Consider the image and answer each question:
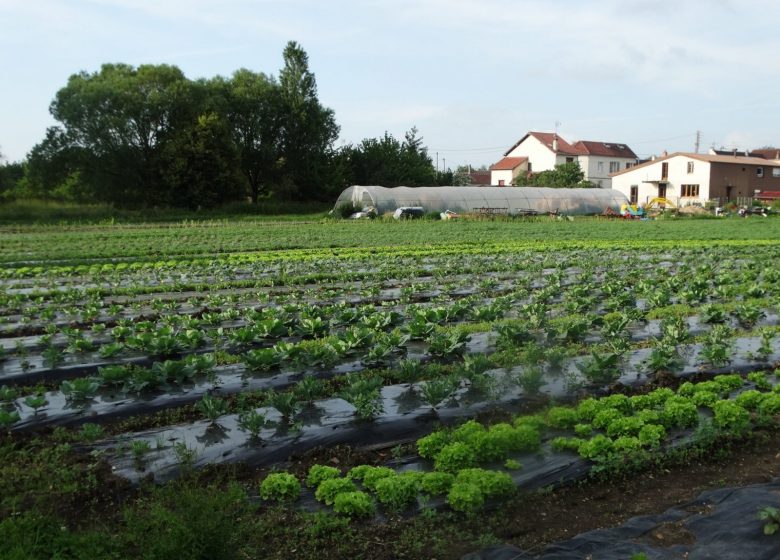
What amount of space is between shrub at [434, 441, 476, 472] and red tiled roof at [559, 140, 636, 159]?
276ft

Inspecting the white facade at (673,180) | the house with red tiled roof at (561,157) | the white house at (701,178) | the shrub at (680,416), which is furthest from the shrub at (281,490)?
the house with red tiled roof at (561,157)

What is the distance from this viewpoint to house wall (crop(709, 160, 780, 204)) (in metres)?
62.9

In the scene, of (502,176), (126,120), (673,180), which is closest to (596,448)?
(126,120)

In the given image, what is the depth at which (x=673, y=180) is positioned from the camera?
66.2 m

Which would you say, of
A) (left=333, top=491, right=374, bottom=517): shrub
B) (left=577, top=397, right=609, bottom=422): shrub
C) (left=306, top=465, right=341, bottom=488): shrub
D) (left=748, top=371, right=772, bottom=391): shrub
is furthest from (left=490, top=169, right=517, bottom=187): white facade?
(left=333, top=491, right=374, bottom=517): shrub

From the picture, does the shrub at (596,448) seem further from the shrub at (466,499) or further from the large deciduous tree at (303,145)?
the large deciduous tree at (303,145)

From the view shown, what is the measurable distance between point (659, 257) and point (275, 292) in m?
13.3

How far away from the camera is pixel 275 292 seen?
45.9 ft

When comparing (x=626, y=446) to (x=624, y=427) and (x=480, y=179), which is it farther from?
(x=480, y=179)

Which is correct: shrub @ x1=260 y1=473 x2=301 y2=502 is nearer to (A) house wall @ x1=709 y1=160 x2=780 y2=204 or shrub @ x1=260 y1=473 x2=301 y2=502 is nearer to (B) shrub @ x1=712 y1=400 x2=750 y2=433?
(B) shrub @ x1=712 y1=400 x2=750 y2=433

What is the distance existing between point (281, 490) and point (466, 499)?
135 centimetres

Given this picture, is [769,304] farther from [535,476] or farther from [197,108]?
[197,108]

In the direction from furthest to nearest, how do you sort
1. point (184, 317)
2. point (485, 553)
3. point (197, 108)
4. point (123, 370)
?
point (197, 108) < point (184, 317) < point (123, 370) < point (485, 553)

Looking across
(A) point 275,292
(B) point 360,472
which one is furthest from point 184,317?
(B) point 360,472
